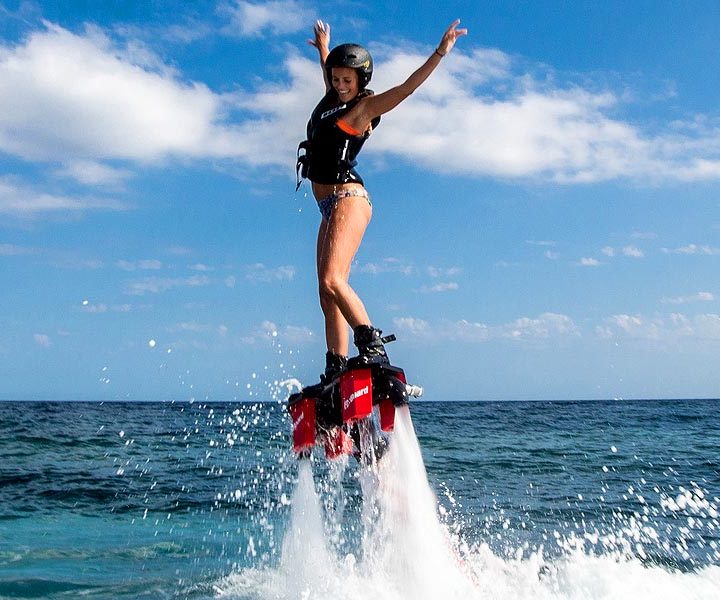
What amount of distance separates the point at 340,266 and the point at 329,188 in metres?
0.86

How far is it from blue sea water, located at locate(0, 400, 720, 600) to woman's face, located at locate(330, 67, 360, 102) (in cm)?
304

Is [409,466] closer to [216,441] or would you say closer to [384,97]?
[384,97]

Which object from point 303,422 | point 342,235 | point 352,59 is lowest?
point 303,422

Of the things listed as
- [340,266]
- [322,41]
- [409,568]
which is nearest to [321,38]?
[322,41]

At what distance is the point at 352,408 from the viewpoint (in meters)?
6.39

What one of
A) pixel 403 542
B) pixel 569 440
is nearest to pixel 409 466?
pixel 403 542

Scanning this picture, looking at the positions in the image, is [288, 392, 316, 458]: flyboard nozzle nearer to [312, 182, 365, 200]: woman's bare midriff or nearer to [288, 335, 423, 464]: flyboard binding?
[288, 335, 423, 464]: flyboard binding

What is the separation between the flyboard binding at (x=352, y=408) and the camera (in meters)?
6.43

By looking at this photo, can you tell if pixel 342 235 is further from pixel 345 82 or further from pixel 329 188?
pixel 345 82

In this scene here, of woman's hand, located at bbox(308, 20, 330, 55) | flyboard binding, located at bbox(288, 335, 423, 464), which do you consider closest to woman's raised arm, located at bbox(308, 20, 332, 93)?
woman's hand, located at bbox(308, 20, 330, 55)

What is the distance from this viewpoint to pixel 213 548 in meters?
10.2

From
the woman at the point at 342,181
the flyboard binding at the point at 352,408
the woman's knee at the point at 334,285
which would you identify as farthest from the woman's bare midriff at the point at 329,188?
the flyboard binding at the point at 352,408

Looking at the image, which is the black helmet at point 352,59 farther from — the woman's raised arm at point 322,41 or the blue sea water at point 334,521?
the blue sea water at point 334,521

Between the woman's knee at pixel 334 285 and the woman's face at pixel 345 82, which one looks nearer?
the woman's knee at pixel 334 285
